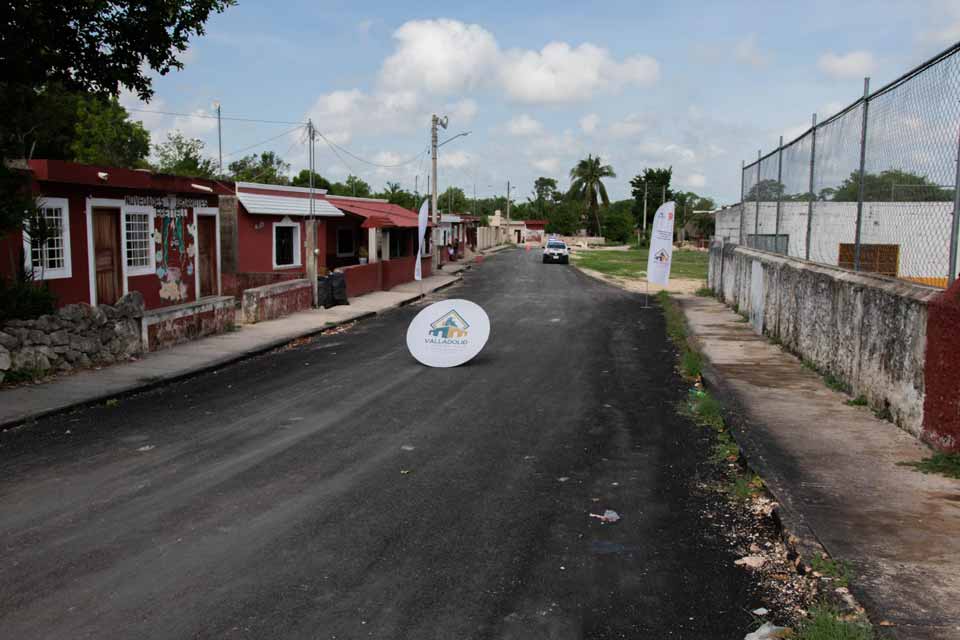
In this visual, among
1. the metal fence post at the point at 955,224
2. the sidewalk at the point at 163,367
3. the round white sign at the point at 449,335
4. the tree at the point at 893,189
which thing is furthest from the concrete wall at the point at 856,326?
the sidewalk at the point at 163,367

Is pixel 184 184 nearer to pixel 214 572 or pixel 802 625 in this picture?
pixel 214 572

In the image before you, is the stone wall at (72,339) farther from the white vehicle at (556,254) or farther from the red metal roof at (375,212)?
the white vehicle at (556,254)

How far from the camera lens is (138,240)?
18.8 meters

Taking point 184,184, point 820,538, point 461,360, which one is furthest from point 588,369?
point 184,184

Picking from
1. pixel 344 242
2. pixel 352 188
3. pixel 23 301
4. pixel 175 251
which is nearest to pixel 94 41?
pixel 23 301

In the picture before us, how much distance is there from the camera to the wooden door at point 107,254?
17.1 metres

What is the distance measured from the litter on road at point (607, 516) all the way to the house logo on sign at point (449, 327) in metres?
7.45

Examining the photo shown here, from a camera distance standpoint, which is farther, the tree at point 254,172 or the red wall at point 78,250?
the tree at point 254,172

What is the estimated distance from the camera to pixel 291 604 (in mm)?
4773

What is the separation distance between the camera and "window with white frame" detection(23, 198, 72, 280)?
14633mm

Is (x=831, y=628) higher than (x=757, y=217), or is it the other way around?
(x=757, y=217)

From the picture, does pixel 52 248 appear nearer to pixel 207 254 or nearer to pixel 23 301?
pixel 23 301

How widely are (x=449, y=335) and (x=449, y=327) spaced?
18cm

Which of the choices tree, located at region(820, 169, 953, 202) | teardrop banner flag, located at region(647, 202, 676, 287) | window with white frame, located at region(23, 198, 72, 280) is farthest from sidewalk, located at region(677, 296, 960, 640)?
window with white frame, located at region(23, 198, 72, 280)
